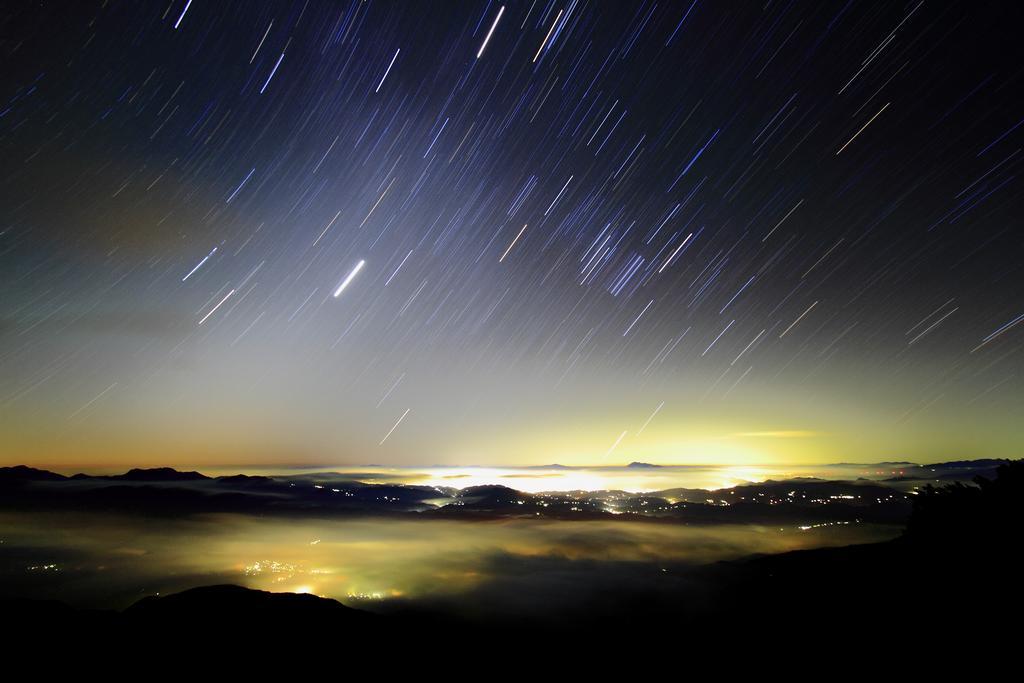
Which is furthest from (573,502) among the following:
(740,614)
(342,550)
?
(740,614)

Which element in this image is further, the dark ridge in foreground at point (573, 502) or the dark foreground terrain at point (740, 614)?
the dark ridge in foreground at point (573, 502)

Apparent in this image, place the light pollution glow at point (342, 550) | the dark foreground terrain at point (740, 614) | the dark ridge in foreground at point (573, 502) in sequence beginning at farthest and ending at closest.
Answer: the dark ridge in foreground at point (573, 502) → the light pollution glow at point (342, 550) → the dark foreground terrain at point (740, 614)

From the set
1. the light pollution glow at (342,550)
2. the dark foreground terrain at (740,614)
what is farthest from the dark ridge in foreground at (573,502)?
the dark foreground terrain at (740,614)

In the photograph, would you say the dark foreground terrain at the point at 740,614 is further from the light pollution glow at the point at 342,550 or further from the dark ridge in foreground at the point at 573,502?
the dark ridge in foreground at the point at 573,502

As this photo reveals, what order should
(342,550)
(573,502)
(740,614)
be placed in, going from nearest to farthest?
(740,614) → (342,550) → (573,502)

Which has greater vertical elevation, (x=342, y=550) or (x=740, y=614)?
(x=740, y=614)

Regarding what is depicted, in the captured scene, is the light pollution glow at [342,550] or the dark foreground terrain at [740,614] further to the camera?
the light pollution glow at [342,550]

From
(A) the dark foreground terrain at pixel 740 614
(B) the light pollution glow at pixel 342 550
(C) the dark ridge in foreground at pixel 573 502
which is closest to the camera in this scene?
(A) the dark foreground terrain at pixel 740 614

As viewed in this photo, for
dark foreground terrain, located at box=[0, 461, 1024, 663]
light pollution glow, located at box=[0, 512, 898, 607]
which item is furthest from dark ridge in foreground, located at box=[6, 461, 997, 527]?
dark foreground terrain, located at box=[0, 461, 1024, 663]

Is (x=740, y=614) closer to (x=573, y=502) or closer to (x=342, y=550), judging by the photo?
(x=342, y=550)

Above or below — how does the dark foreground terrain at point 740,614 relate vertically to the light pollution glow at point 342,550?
above

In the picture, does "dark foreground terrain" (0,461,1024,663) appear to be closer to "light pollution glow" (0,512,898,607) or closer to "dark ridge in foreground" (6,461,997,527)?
"light pollution glow" (0,512,898,607)

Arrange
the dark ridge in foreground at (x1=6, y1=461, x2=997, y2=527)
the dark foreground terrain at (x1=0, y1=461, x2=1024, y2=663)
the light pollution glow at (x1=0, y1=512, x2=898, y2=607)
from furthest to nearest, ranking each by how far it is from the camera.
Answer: the dark ridge in foreground at (x1=6, y1=461, x2=997, y2=527) < the light pollution glow at (x1=0, y1=512, x2=898, y2=607) < the dark foreground terrain at (x1=0, y1=461, x2=1024, y2=663)
